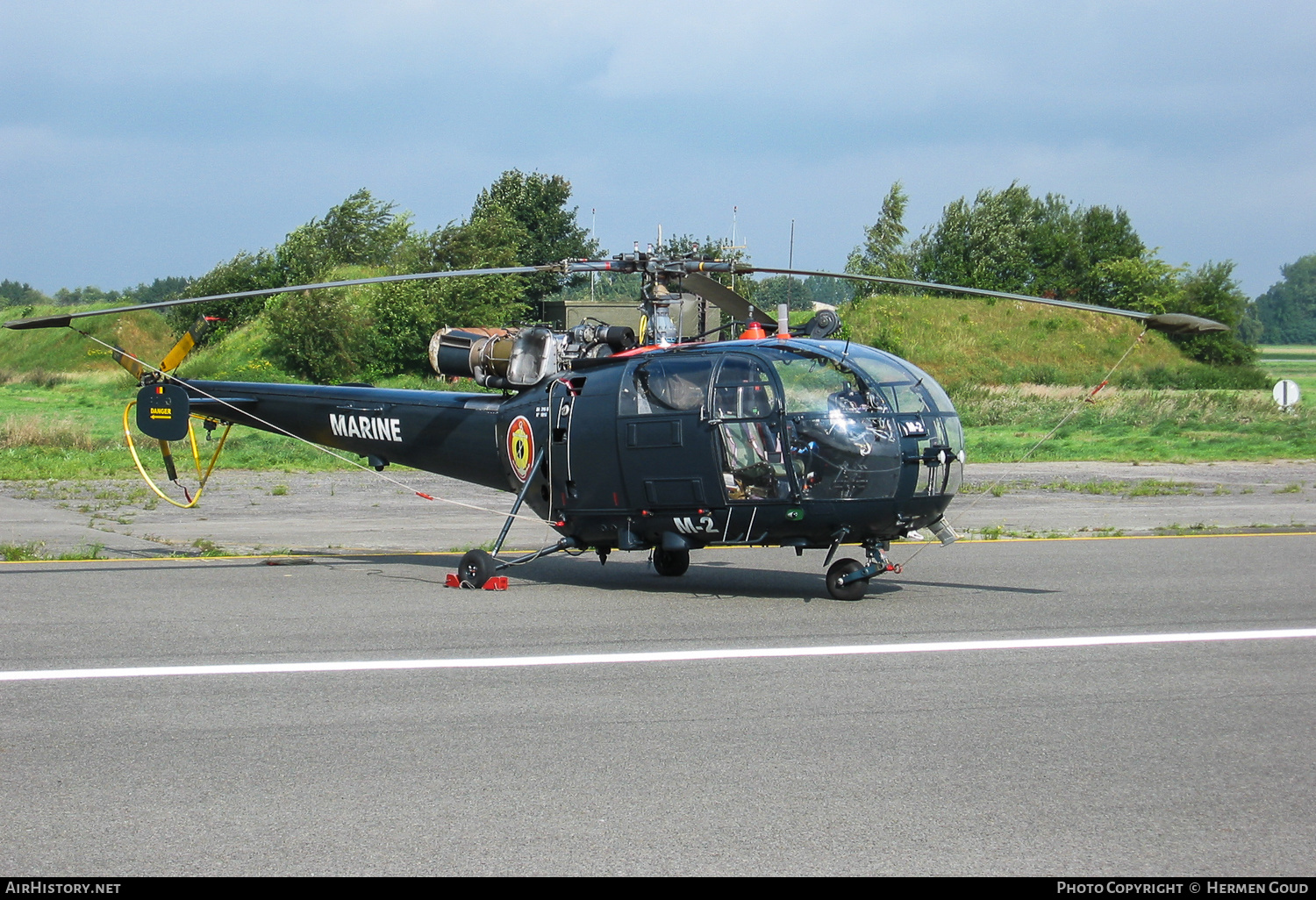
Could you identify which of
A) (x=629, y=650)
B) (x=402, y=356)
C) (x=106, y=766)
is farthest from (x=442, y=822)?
(x=402, y=356)

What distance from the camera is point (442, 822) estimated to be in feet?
16.2

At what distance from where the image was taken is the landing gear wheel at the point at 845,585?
34.1 ft

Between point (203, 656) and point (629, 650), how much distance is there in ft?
9.56

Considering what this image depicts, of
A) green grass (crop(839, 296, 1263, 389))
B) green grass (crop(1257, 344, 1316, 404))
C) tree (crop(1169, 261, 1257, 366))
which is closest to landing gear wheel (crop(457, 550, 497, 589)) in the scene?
green grass (crop(1257, 344, 1316, 404))

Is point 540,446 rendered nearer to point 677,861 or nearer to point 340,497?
point 677,861

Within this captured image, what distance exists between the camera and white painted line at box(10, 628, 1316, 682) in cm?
782

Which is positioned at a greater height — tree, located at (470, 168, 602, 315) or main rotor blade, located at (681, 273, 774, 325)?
tree, located at (470, 168, 602, 315)

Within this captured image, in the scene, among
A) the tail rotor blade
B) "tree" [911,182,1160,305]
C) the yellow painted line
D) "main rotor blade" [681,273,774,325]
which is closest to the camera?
"main rotor blade" [681,273,774,325]

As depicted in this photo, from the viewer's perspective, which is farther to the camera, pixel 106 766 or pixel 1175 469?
pixel 1175 469

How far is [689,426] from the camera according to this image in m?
10.3

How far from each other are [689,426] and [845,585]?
1.92 m

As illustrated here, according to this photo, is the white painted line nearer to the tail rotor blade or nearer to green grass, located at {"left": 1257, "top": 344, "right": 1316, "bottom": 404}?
the tail rotor blade

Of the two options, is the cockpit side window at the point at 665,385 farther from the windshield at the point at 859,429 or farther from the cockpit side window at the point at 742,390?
the windshield at the point at 859,429

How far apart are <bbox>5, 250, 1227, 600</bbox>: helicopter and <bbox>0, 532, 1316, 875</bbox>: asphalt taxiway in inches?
27.9
